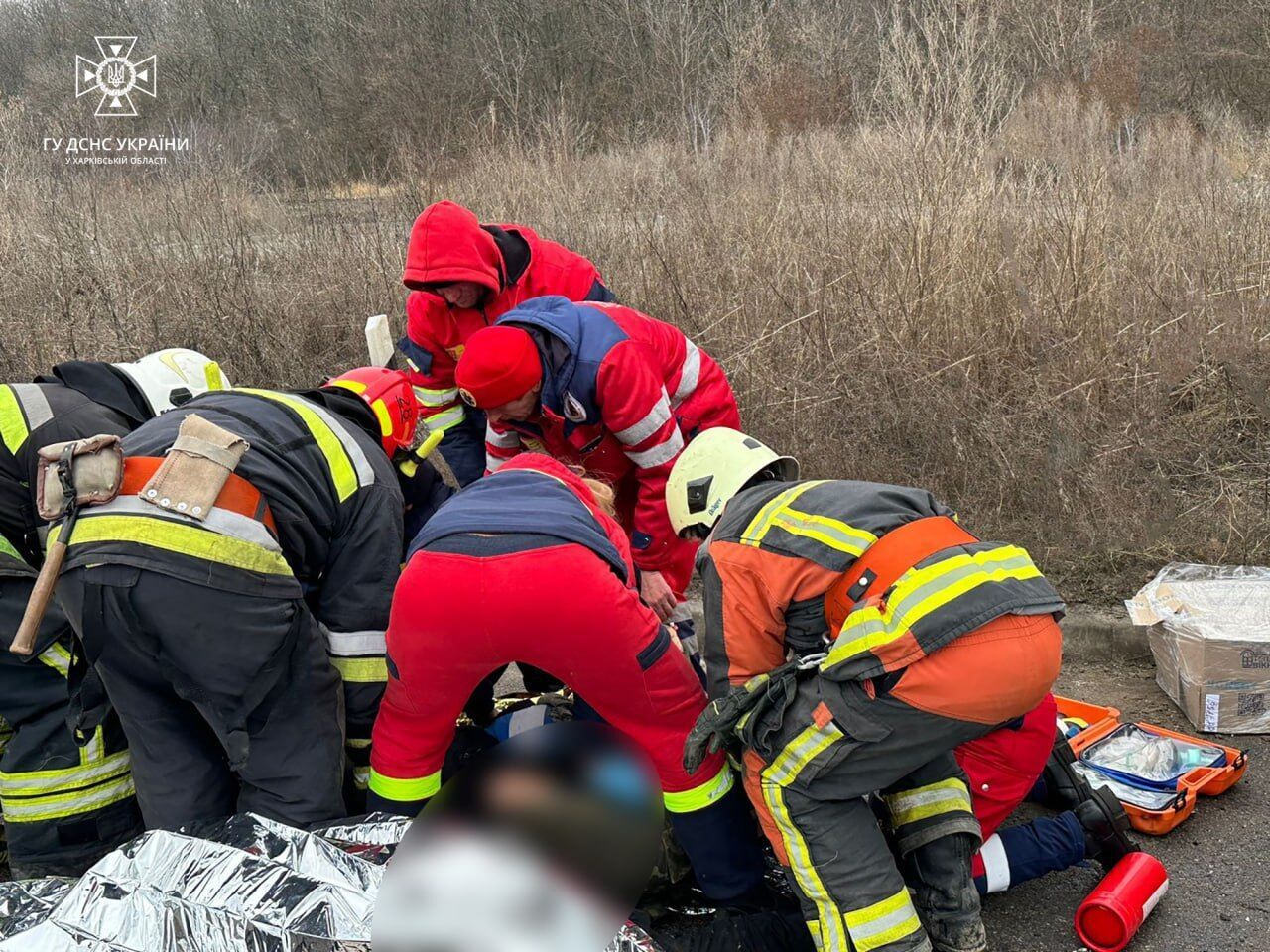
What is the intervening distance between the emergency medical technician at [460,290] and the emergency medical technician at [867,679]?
77.1 inches

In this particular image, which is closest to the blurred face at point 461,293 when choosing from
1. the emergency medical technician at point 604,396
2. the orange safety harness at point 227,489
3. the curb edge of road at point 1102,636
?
the emergency medical technician at point 604,396

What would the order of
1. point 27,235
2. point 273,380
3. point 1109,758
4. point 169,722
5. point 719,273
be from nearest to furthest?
point 169,722
point 1109,758
point 719,273
point 273,380
point 27,235

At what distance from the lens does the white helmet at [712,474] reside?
2.83m

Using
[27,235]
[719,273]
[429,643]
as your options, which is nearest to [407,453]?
[429,643]

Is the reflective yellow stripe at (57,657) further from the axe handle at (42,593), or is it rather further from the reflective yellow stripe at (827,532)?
the reflective yellow stripe at (827,532)

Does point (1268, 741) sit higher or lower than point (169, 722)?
lower

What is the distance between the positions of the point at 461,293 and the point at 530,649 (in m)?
2.12

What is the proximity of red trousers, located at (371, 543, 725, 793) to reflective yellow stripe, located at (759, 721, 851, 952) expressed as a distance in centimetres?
25

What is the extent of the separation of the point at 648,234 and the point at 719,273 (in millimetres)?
A: 590

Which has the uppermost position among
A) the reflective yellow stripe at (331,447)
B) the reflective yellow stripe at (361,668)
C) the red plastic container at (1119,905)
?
the reflective yellow stripe at (331,447)

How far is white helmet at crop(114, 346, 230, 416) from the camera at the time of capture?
341 cm

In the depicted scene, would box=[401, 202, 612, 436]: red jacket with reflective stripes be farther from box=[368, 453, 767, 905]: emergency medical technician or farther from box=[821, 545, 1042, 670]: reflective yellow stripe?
box=[821, 545, 1042, 670]: reflective yellow stripe

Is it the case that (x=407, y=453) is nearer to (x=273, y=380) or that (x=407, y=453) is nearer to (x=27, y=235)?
(x=273, y=380)

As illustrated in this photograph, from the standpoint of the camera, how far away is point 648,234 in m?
6.61
